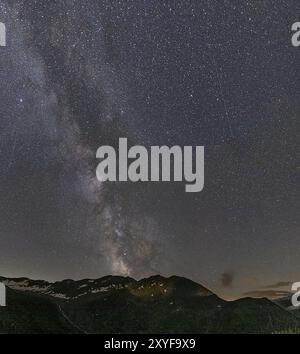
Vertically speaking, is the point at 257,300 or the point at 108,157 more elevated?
the point at 108,157

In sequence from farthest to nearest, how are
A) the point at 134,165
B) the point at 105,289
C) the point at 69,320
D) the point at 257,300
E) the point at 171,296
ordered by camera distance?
the point at 171,296 → the point at 257,300 → the point at 105,289 → the point at 69,320 → the point at 134,165

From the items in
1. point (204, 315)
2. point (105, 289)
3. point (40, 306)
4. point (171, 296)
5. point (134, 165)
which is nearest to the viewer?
point (134, 165)

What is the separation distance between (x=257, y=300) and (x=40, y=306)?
26011mm

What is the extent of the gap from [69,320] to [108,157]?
48.6ft

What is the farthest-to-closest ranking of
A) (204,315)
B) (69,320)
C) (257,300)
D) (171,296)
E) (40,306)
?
1. (171,296)
2. (257,300)
3. (40,306)
4. (204,315)
5. (69,320)

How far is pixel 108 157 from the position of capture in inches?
650
